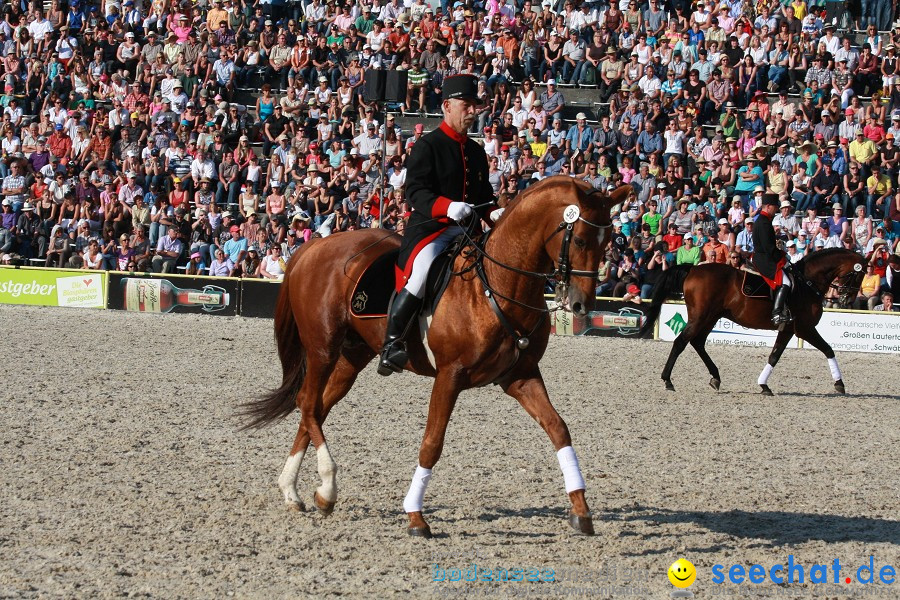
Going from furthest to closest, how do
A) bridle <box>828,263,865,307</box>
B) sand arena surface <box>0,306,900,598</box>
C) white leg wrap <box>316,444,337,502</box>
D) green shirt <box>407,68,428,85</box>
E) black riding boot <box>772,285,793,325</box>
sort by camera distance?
green shirt <box>407,68,428,85</box> → bridle <box>828,263,865,307</box> → black riding boot <box>772,285,793,325</box> → white leg wrap <box>316,444,337,502</box> → sand arena surface <box>0,306,900,598</box>

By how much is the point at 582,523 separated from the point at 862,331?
46.8ft

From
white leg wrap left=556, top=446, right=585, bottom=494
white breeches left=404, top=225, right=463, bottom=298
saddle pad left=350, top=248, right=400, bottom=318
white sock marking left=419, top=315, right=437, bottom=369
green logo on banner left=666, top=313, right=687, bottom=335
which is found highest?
white breeches left=404, top=225, right=463, bottom=298

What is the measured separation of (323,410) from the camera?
7980 millimetres

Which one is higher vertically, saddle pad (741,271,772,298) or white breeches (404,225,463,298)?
white breeches (404,225,463,298)

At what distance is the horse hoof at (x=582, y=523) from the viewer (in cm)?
678

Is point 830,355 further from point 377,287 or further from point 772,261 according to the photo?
point 377,287

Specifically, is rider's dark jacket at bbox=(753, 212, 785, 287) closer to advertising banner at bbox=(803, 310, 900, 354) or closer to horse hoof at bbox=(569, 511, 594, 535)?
advertising banner at bbox=(803, 310, 900, 354)

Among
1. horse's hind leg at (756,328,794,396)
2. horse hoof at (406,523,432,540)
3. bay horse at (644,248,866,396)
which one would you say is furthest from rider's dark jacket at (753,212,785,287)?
horse hoof at (406,523,432,540)

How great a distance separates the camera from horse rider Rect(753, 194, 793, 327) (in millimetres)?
14875

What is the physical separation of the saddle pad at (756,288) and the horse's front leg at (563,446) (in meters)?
8.84

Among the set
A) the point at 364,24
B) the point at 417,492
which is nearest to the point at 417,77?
the point at 364,24

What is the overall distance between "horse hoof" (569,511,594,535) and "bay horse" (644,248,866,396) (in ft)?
26.7

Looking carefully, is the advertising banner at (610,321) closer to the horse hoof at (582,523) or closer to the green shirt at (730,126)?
the green shirt at (730,126)

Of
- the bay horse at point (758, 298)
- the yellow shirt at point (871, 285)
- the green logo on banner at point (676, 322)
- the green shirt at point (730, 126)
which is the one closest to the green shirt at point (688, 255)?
the green logo on banner at point (676, 322)
